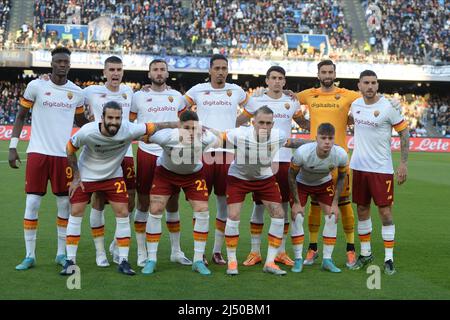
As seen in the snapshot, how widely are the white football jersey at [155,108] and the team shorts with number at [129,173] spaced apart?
25 centimetres

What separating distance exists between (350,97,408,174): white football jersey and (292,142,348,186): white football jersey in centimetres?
30

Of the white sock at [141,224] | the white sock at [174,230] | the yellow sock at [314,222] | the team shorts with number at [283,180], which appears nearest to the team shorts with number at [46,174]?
the white sock at [141,224]

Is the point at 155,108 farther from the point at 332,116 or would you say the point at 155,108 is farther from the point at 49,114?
the point at 332,116

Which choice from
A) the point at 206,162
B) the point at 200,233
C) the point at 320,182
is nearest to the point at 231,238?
the point at 200,233

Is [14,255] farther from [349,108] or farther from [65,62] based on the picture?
[349,108]

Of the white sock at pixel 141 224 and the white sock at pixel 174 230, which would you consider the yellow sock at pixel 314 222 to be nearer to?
the white sock at pixel 174 230

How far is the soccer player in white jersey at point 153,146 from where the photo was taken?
9.23 metres

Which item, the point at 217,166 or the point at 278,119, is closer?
the point at 217,166

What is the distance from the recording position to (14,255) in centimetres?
922

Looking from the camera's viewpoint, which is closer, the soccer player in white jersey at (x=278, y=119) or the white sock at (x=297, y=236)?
the white sock at (x=297, y=236)

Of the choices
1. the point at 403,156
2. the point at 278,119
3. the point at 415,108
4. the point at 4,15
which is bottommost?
the point at 415,108

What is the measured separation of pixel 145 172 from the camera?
9.22 m

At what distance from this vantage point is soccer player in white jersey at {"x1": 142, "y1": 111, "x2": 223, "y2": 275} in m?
8.38

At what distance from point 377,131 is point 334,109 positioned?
0.72 meters
